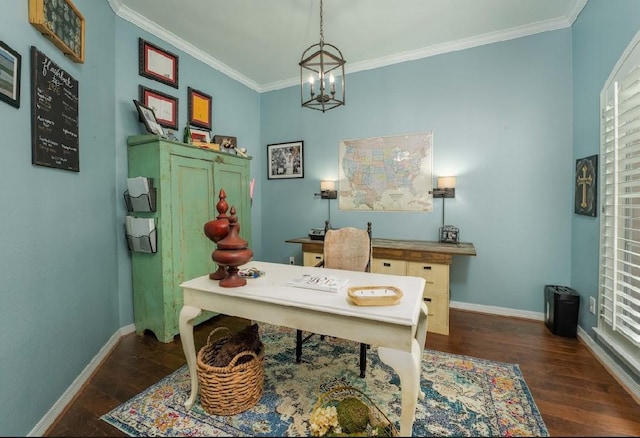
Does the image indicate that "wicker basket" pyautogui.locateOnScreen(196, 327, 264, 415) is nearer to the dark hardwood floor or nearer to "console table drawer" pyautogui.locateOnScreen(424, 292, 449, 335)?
the dark hardwood floor

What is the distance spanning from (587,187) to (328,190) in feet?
8.50

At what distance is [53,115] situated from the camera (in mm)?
1605

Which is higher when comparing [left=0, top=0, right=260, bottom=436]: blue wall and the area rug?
[left=0, top=0, right=260, bottom=436]: blue wall

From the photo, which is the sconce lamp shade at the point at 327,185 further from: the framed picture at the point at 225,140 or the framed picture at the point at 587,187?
the framed picture at the point at 587,187

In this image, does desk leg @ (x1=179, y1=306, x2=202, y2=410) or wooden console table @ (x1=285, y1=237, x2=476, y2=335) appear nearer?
desk leg @ (x1=179, y1=306, x2=202, y2=410)

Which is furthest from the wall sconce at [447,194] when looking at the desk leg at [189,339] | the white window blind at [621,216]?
the desk leg at [189,339]

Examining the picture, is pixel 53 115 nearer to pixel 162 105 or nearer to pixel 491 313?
pixel 162 105

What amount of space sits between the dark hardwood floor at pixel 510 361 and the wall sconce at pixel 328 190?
1.89 meters

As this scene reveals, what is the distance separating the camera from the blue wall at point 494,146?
2.76m

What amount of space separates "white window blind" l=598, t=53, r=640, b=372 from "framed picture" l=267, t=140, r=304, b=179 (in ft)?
10.2

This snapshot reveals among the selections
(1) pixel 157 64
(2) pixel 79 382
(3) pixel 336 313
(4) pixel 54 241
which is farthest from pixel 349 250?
(1) pixel 157 64

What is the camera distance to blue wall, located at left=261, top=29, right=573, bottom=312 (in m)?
2.76

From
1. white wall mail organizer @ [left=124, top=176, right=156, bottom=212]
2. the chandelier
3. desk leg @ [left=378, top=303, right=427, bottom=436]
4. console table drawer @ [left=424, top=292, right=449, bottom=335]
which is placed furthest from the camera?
console table drawer @ [left=424, top=292, right=449, bottom=335]

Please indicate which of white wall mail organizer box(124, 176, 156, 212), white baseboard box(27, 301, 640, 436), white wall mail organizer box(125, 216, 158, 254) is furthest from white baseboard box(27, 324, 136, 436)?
white wall mail organizer box(124, 176, 156, 212)
